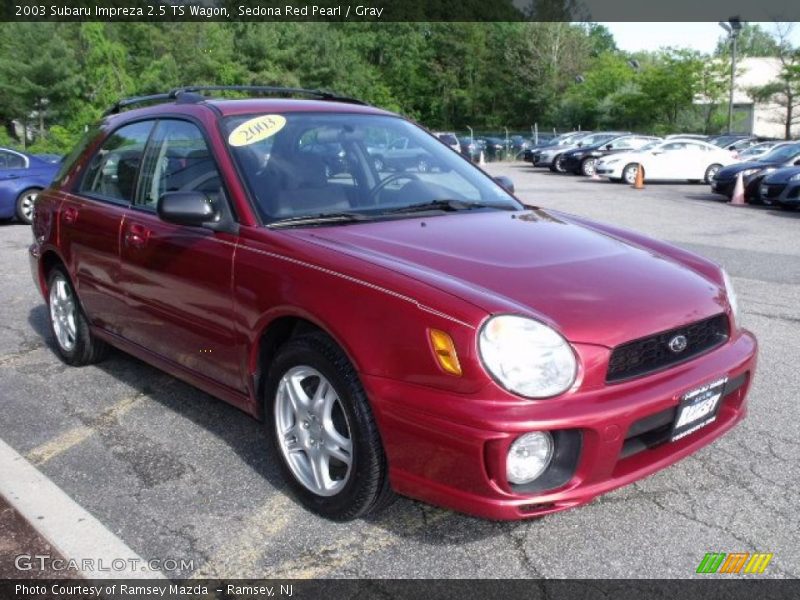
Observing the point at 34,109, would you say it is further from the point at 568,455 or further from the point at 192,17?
the point at 568,455

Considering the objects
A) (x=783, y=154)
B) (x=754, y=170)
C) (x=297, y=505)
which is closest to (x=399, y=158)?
(x=297, y=505)

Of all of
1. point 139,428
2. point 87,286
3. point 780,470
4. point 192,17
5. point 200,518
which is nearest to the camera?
point 200,518

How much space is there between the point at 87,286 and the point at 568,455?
126 inches

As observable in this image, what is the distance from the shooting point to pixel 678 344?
9.19 ft

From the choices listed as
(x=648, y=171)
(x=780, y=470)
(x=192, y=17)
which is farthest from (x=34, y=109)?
(x=780, y=470)

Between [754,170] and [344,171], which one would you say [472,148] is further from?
[344,171]

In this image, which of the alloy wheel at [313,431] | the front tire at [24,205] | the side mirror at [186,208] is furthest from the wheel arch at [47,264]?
the front tire at [24,205]

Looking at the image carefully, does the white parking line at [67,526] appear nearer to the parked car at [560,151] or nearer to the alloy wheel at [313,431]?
the alloy wheel at [313,431]

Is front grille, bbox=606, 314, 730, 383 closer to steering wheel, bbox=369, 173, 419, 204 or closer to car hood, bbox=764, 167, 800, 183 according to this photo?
steering wheel, bbox=369, 173, 419, 204

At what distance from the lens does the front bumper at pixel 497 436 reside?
2.42 metres

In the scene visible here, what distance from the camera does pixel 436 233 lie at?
3.26m

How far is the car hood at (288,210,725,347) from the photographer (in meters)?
2.63

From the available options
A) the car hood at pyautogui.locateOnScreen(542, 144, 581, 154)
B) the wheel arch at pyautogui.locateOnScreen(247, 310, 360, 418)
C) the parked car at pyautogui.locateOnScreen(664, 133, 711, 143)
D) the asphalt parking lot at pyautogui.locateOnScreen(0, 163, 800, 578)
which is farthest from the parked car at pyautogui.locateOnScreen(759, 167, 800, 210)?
the car hood at pyautogui.locateOnScreen(542, 144, 581, 154)

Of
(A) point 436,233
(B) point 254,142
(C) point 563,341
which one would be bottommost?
(C) point 563,341
